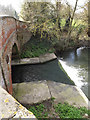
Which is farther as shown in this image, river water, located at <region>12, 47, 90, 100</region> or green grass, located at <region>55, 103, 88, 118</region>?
river water, located at <region>12, 47, 90, 100</region>

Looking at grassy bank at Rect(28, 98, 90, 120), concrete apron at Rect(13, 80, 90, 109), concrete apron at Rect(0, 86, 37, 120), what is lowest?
grassy bank at Rect(28, 98, 90, 120)

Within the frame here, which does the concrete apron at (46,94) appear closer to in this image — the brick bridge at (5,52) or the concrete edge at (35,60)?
the brick bridge at (5,52)

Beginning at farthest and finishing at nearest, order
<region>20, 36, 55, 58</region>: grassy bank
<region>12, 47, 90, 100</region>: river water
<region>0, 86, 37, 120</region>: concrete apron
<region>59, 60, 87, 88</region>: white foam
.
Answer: <region>20, 36, 55, 58</region>: grassy bank
<region>12, 47, 90, 100</region>: river water
<region>59, 60, 87, 88</region>: white foam
<region>0, 86, 37, 120</region>: concrete apron

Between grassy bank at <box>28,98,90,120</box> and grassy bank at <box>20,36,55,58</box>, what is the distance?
657cm

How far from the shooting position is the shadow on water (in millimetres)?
6996

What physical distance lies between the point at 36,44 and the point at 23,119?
1103cm

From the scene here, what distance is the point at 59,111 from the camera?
3984 mm

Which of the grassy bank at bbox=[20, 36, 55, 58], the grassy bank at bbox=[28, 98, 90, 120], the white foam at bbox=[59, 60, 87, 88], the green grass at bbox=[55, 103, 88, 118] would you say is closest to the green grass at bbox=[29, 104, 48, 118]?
the grassy bank at bbox=[28, 98, 90, 120]

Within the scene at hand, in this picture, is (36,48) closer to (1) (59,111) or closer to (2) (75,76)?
(2) (75,76)

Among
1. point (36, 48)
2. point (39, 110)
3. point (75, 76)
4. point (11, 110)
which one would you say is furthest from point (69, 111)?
point (36, 48)

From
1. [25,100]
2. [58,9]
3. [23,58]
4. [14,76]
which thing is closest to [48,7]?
[58,9]

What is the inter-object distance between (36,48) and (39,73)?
436 centimetres

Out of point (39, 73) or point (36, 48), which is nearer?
point (39, 73)

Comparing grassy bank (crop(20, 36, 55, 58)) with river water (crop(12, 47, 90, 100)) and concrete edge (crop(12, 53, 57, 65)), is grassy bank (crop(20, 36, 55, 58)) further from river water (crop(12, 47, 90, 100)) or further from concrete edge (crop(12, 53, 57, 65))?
river water (crop(12, 47, 90, 100))
